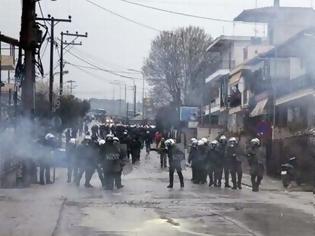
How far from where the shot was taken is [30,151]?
2038 cm

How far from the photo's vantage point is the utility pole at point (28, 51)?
63.8 feet

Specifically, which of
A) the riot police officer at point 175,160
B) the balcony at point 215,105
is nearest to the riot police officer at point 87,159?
the riot police officer at point 175,160

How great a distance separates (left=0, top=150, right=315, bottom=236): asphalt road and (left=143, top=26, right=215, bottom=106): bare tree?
148 feet

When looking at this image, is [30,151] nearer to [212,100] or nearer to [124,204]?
[124,204]

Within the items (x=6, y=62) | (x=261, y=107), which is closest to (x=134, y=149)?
(x=261, y=107)

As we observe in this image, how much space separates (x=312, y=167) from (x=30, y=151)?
8728mm

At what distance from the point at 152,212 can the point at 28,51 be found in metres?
8.19

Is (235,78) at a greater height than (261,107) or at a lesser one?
greater

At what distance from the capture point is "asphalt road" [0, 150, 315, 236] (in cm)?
1088

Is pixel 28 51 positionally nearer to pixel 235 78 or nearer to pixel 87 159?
pixel 87 159

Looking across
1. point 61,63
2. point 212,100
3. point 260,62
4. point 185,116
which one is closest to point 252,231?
point 260,62

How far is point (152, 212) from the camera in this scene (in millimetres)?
13367

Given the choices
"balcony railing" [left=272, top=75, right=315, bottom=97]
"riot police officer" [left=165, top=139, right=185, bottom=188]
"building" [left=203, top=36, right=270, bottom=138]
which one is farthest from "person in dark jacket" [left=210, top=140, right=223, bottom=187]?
"building" [left=203, top=36, right=270, bottom=138]

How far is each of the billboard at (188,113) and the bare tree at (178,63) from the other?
4189mm
